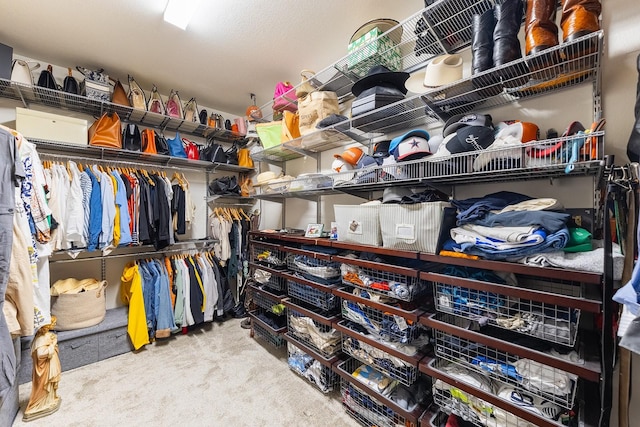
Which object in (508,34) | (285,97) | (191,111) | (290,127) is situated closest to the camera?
(508,34)

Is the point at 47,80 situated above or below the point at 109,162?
above

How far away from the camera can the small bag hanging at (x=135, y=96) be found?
2.56 meters

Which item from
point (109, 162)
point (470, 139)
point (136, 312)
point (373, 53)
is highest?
point (373, 53)

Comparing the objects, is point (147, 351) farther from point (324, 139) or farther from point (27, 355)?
point (324, 139)

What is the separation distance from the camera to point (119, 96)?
2477 millimetres

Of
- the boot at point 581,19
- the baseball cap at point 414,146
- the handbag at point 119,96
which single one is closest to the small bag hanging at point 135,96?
the handbag at point 119,96

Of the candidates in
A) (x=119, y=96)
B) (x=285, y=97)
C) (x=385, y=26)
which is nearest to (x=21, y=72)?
(x=119, y=96)

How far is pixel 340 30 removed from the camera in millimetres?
1925

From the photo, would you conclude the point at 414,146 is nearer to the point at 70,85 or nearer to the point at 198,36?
the point at 198,36

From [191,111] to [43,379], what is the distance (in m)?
2.61

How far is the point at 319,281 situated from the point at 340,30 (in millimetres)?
1881

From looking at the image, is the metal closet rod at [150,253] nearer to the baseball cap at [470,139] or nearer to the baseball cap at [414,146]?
the baseball cap at [414,146]

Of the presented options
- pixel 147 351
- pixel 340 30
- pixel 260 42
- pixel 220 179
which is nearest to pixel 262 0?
pixel 260 42

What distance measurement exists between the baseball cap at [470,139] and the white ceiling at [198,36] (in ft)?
3.64
